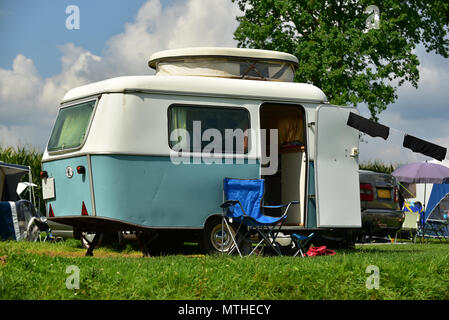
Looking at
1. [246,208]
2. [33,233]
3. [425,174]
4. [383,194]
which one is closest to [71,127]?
[246,208]

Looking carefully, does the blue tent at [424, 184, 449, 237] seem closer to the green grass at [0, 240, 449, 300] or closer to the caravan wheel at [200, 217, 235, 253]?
the caravan wheel at [200, 217, 235, 253]

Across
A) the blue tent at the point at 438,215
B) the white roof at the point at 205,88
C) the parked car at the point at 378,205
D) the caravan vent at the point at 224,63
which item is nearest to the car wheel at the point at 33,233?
the white roof at the point at 205,88

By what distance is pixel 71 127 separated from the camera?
33.1ft

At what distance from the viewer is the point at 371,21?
81.6 feet

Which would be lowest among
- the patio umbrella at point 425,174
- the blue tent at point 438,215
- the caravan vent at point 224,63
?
the blue tent at point 438,215

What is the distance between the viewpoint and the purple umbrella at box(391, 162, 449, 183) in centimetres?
1848

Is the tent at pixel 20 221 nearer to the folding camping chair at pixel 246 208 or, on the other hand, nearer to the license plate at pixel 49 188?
the license plate at pixel 49 188

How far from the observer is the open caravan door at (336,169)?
10531mm

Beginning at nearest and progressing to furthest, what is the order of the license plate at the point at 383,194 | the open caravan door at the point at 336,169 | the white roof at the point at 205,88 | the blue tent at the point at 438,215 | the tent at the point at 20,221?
the white roof at the point at 205,88 → the open caravan door at the point at 336,169 → the tent at the point at 20,221 → the license plate at the point at 383,194 → the blue tent at the point at 438,215

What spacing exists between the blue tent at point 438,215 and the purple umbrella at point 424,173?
0.42m

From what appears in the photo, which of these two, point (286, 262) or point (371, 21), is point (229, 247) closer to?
point (286, 262)

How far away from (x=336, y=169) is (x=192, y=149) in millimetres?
2303
